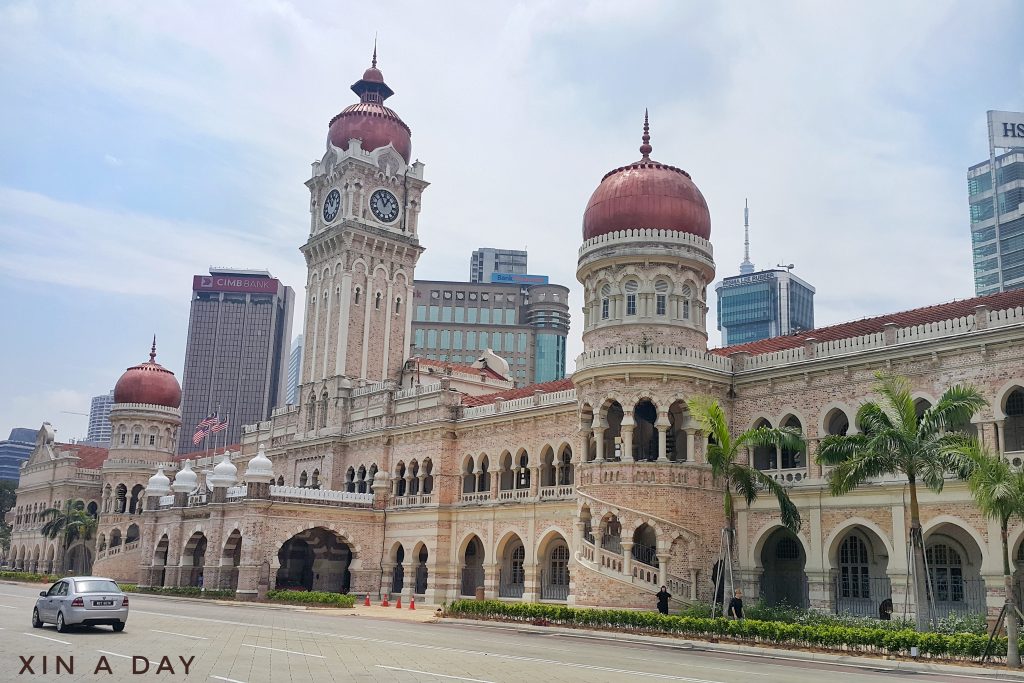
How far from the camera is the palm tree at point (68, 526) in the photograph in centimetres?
6662

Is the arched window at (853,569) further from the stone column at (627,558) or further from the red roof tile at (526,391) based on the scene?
the red roof tile at (526,391)

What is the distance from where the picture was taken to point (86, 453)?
7638 centimetres

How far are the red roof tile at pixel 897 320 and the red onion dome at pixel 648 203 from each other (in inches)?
194

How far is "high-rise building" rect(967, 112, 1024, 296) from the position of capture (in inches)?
4633

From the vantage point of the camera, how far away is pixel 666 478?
32344 millimetres

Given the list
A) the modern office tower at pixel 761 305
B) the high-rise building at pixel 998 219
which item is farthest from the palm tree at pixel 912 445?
the modern office tower at pixel 761 305

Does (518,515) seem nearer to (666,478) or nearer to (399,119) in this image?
(666,478)

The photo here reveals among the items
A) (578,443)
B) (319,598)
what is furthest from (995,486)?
(319,598)

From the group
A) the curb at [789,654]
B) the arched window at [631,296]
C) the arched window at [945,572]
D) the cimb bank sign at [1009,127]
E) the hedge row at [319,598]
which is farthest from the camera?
the cimb bank sign at [1009,127]

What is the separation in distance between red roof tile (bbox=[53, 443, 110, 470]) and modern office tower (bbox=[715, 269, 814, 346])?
112692 millimetres

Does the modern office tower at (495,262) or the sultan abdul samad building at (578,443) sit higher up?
the modern office tower at (495,262)

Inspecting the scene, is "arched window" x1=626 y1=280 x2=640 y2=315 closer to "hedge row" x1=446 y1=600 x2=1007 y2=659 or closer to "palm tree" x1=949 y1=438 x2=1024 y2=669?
"hedge row" x1=446 y1=600 x2=1007 y2=659

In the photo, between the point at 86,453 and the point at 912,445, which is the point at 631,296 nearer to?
the point at 912,445

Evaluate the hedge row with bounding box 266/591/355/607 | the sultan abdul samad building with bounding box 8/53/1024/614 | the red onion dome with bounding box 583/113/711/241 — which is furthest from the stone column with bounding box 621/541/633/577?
the hedge row with bounding box 266/591/355/607
